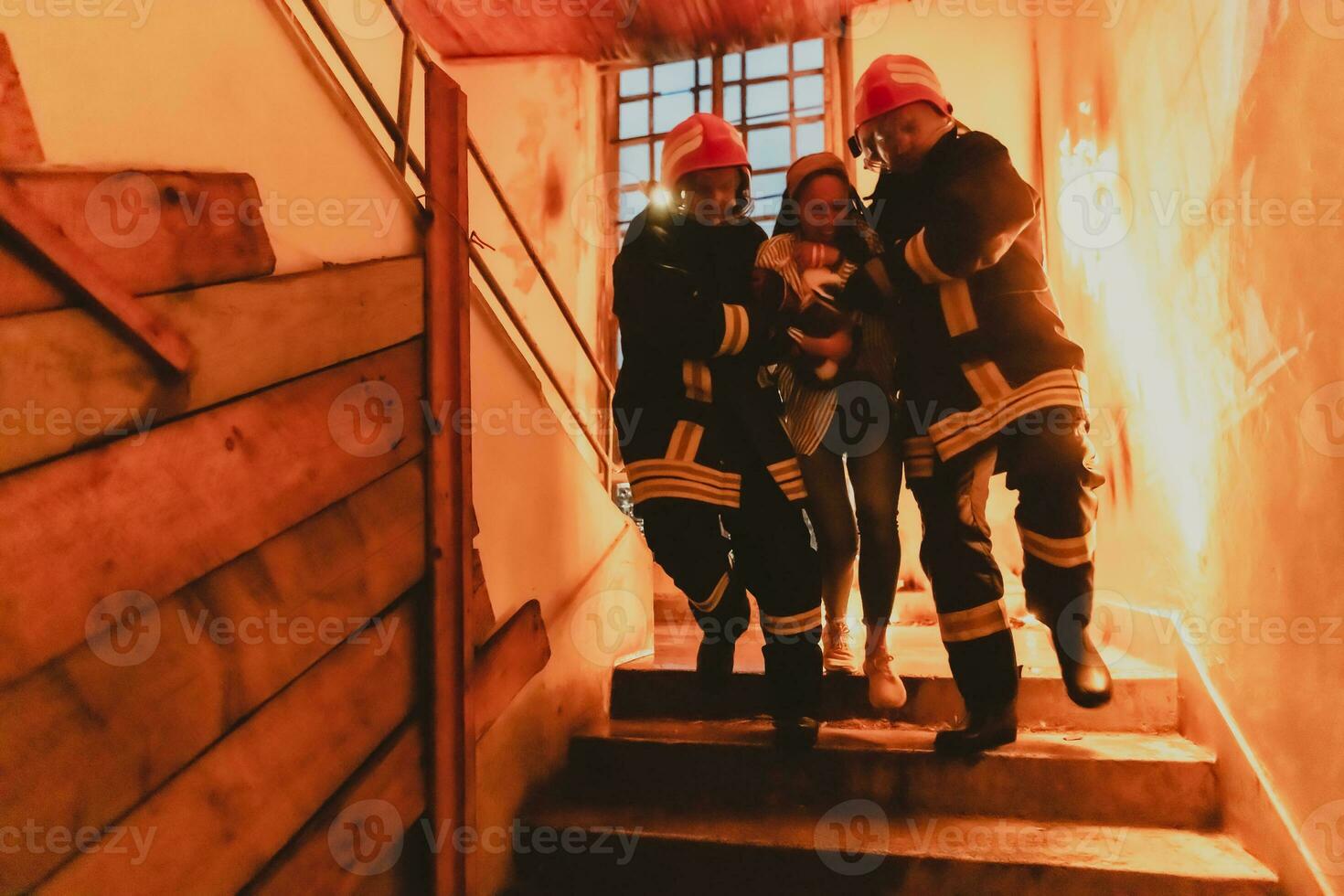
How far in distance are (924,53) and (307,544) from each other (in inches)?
161

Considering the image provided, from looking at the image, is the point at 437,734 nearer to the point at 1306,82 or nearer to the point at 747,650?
the point at 747,650

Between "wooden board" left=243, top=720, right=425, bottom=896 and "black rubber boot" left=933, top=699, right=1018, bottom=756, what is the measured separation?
1.20m

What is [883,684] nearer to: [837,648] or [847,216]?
[837,648]

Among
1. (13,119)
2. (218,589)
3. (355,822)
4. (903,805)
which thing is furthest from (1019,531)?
(13,119)

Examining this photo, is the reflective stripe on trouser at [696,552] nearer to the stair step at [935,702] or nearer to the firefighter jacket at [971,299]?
the stair step at [935,702]

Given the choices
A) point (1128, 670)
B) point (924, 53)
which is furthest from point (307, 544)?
point (924, 53)

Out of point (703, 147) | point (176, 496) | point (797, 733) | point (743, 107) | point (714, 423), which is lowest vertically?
point (797, 733)

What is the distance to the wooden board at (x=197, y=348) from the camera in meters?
0.95

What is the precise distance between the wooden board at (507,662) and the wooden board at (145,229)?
37.6 inches

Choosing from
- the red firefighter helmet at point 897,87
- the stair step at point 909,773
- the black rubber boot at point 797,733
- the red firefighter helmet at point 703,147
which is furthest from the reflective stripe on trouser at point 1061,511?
the red firefighter helmet at point 703,147

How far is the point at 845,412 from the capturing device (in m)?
2.18

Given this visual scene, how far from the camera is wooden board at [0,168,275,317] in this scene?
96cm

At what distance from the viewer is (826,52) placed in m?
4.68

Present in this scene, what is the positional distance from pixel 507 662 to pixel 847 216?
142 centimetres
